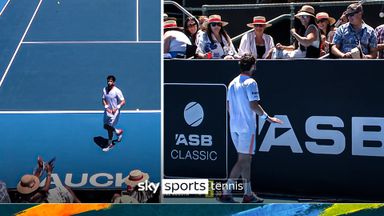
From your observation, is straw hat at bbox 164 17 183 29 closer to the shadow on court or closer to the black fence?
the black fence

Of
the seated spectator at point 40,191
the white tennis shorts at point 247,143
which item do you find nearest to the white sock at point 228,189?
the white tennis shorts at point 247,143

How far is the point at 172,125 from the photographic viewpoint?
8.78 metres

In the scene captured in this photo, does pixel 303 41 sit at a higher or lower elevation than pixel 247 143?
higher

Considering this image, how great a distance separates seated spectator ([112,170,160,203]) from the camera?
7145 millimetres

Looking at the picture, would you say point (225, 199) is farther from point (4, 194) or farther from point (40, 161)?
point (4, 194)

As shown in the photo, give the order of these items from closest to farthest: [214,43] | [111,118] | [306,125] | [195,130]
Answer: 1. [111,118]
2. [306,125]
3. [195,130]
4. [214,43]

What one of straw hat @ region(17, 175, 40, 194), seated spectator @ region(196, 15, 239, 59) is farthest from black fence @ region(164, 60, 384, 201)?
straw hat @ region(17, 175, 40, 194)

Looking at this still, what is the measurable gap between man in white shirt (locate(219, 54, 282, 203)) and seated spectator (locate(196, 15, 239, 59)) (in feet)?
3.19

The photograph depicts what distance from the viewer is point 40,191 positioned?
7051mm

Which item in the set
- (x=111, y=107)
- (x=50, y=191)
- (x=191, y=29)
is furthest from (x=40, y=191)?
(x=191, y=29)

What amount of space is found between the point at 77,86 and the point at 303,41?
2.58 m

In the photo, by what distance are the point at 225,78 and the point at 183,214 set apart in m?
2.45

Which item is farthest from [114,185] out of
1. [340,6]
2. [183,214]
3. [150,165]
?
[340,6]

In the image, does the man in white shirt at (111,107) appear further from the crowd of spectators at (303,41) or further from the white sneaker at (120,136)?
the crowd of spectators at (303,41)
